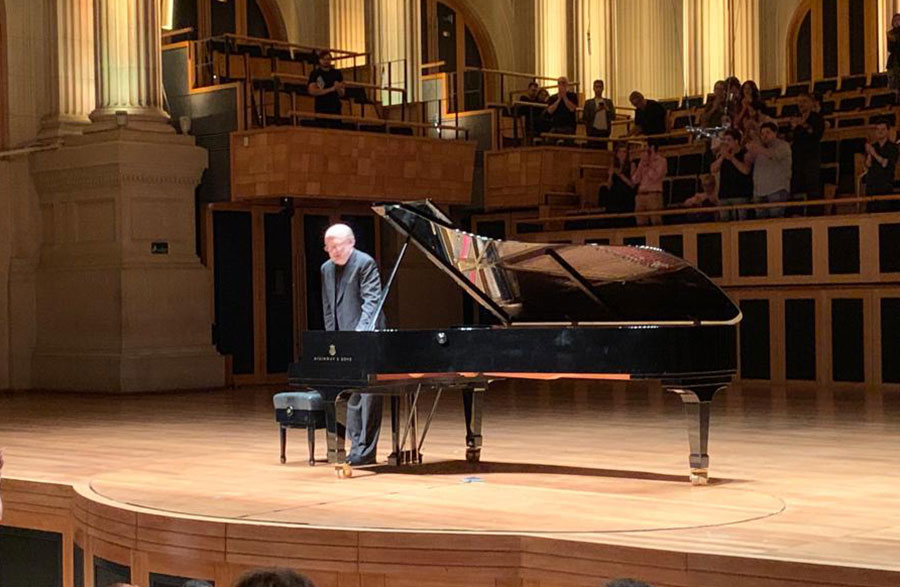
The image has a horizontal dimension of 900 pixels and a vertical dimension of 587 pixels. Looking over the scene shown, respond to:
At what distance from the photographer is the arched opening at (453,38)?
63.9ft

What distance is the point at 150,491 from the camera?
6.72 meters

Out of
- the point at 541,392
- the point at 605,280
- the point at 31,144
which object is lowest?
the point at 541,392

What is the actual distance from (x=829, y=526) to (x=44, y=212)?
33.4ft

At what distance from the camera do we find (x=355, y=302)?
24.8ft

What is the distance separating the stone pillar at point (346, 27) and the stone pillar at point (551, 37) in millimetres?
2787

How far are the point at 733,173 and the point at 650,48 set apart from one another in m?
8.01

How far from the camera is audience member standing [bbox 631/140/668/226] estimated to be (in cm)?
1408

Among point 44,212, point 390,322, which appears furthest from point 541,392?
point 44,212

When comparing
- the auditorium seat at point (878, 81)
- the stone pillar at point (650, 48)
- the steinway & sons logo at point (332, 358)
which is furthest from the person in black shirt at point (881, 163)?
the stone pillar at point (650, 48)

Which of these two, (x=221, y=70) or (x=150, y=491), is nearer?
(x=150, y=491)

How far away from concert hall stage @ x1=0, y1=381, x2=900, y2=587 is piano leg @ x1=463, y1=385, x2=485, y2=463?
0.12 m

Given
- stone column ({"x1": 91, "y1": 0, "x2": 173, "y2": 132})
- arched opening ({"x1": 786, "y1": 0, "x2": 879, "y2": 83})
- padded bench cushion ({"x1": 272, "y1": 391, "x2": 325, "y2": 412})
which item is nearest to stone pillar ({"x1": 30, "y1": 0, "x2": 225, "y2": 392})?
stone column ({"x1": 91, "y1": 0, "x2": 173, "y2": 132})

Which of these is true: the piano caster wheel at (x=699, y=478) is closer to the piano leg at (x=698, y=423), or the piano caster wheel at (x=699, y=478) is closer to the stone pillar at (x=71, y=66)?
the piano leg at (x=698, y=423)

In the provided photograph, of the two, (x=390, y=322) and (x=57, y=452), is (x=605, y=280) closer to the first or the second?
(x=57, y=452)
